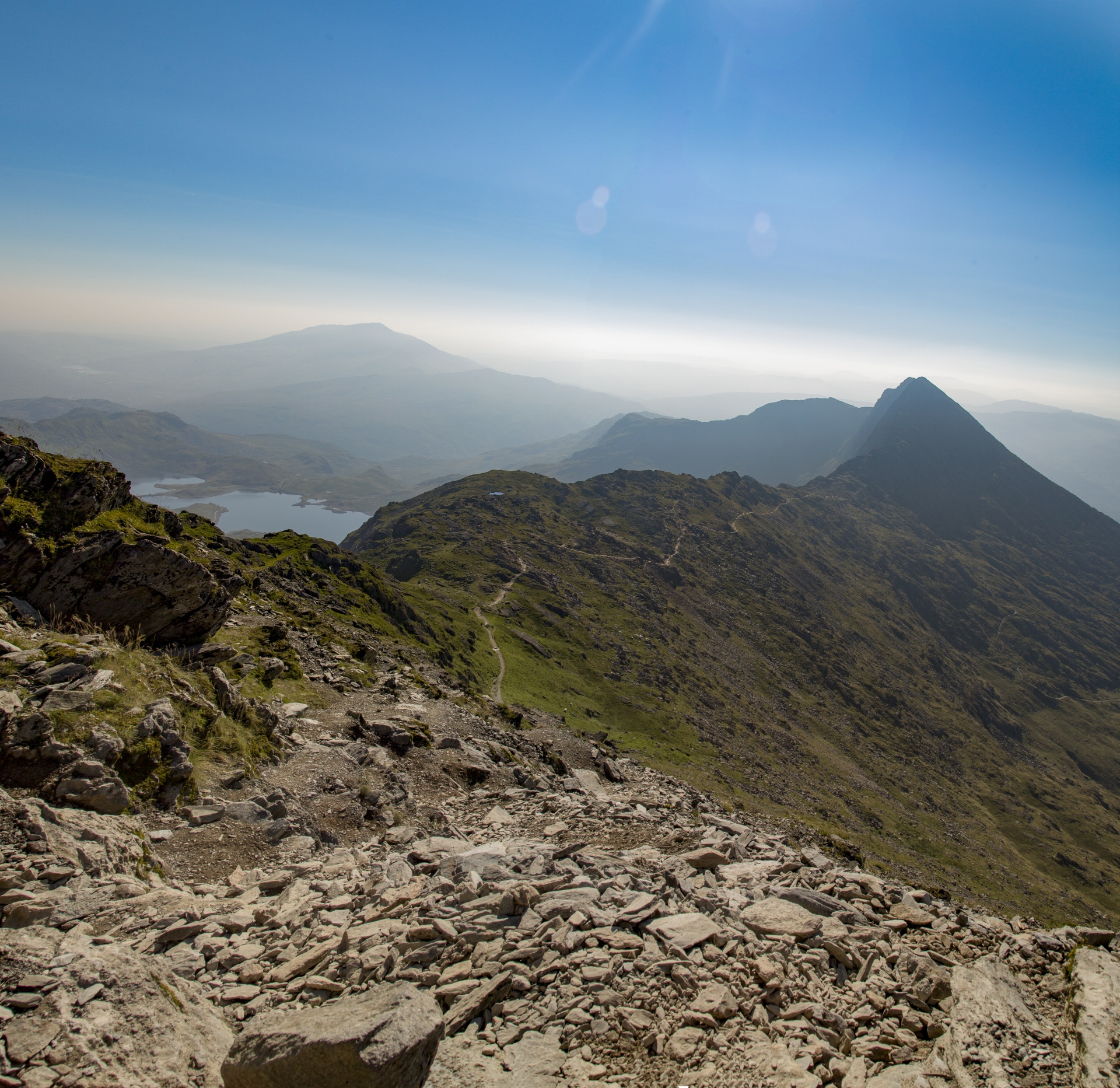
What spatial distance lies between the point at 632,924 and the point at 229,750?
13890mm

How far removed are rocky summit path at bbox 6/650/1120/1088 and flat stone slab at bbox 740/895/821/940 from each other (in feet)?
0.22

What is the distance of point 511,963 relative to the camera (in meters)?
10.4

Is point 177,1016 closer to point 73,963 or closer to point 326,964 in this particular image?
point 73,963

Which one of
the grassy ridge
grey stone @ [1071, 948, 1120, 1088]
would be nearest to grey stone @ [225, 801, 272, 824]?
grey stone @ [1071, 948, 1120, 1088]

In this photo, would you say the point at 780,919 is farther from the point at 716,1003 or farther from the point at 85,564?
the point at 85,564

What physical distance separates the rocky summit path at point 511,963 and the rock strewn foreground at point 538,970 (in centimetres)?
4

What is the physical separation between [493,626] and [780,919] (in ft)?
279

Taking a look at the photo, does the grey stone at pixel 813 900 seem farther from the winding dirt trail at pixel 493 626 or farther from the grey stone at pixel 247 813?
the winding dirt trail at pixel 493 626

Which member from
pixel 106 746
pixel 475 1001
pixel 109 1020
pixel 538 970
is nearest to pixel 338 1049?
pixel 475 1001

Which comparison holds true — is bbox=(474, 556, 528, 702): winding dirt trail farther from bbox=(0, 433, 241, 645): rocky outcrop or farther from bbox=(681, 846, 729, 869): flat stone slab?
bbox=(681, 846, 729, 869): flat stone slab

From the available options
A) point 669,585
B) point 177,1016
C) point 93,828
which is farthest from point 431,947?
point 669,585

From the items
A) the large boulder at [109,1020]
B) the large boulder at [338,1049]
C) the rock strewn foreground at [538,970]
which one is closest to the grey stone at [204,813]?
the rock strewn foreground at [538,970]

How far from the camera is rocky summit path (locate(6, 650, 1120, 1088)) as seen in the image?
808cm

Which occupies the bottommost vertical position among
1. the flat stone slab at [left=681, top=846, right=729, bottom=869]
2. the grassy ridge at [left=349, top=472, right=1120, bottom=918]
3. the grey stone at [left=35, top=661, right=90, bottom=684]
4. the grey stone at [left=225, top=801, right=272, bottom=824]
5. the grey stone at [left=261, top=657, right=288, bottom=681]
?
the grassy ridge at [left=349, top=472, right=1120, bottom=918]
